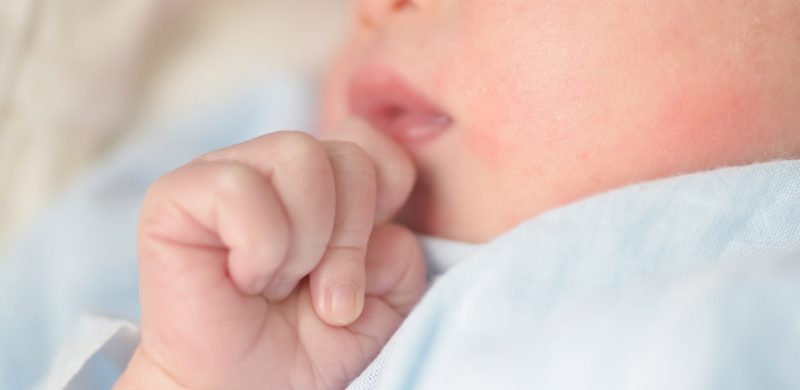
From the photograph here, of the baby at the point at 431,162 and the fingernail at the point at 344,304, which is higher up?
the baby at the point at 431,162

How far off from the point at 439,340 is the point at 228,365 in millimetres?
160

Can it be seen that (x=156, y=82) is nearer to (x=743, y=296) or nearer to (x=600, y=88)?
(x=600, y=88)

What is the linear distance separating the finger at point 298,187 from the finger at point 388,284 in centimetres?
9

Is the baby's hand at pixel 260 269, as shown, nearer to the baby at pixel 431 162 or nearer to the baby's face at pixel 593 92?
the baby at pixel 431 162

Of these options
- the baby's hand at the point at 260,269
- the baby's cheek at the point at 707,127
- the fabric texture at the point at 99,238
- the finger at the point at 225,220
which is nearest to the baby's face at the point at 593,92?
the baby's cheek at the point at 707,127

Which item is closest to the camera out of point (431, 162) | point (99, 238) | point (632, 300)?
point (632, 300)

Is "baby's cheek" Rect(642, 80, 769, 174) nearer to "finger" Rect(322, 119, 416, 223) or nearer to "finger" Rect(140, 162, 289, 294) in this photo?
"finger" Rect(322, 119, 416, 223)

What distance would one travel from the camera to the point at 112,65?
1241 millimetres

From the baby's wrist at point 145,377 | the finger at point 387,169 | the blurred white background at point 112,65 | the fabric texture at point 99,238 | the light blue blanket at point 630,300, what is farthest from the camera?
the blurred white background at point 112,65

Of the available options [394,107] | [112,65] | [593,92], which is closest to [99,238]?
[112,65]

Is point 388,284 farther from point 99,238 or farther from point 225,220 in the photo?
point 99,238

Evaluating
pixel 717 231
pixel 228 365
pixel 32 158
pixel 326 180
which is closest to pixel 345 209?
pixel 326 180

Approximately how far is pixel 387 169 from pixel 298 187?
145 millimetres

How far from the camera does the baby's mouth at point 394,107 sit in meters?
0.90
